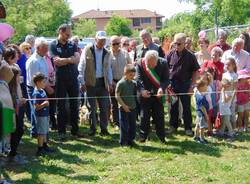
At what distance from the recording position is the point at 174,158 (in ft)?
24.0

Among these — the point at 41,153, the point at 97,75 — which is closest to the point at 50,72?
the point at 97,75

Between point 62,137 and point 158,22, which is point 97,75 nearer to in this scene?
point 62,137

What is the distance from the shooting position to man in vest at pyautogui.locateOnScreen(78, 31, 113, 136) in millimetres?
8703

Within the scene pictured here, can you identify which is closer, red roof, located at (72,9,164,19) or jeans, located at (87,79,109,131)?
jeans, located at (87,79,109,131)

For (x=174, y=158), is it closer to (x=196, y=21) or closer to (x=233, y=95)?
(x=233, y=95)

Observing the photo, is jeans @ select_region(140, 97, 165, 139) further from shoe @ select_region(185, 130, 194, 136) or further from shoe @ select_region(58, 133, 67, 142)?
shoe @ select_region(58, 133, 67, 142)

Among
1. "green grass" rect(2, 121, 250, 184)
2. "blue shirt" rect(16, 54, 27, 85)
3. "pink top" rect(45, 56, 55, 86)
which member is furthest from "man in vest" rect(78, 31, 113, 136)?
"blue shirt" rect(16, 54, 27, 85)

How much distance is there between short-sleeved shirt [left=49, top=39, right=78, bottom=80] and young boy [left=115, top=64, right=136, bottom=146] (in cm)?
108

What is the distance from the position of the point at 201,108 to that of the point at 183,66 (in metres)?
0.95

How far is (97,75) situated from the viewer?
879 centimetres

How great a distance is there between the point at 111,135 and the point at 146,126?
924 millimetres

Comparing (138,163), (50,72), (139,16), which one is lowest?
(138,163)

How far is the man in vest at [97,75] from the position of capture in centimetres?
870

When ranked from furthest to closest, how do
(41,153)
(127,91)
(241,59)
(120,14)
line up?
1. (120,14)
2. (241,59)
3. (127,91)
4. (41,153)
